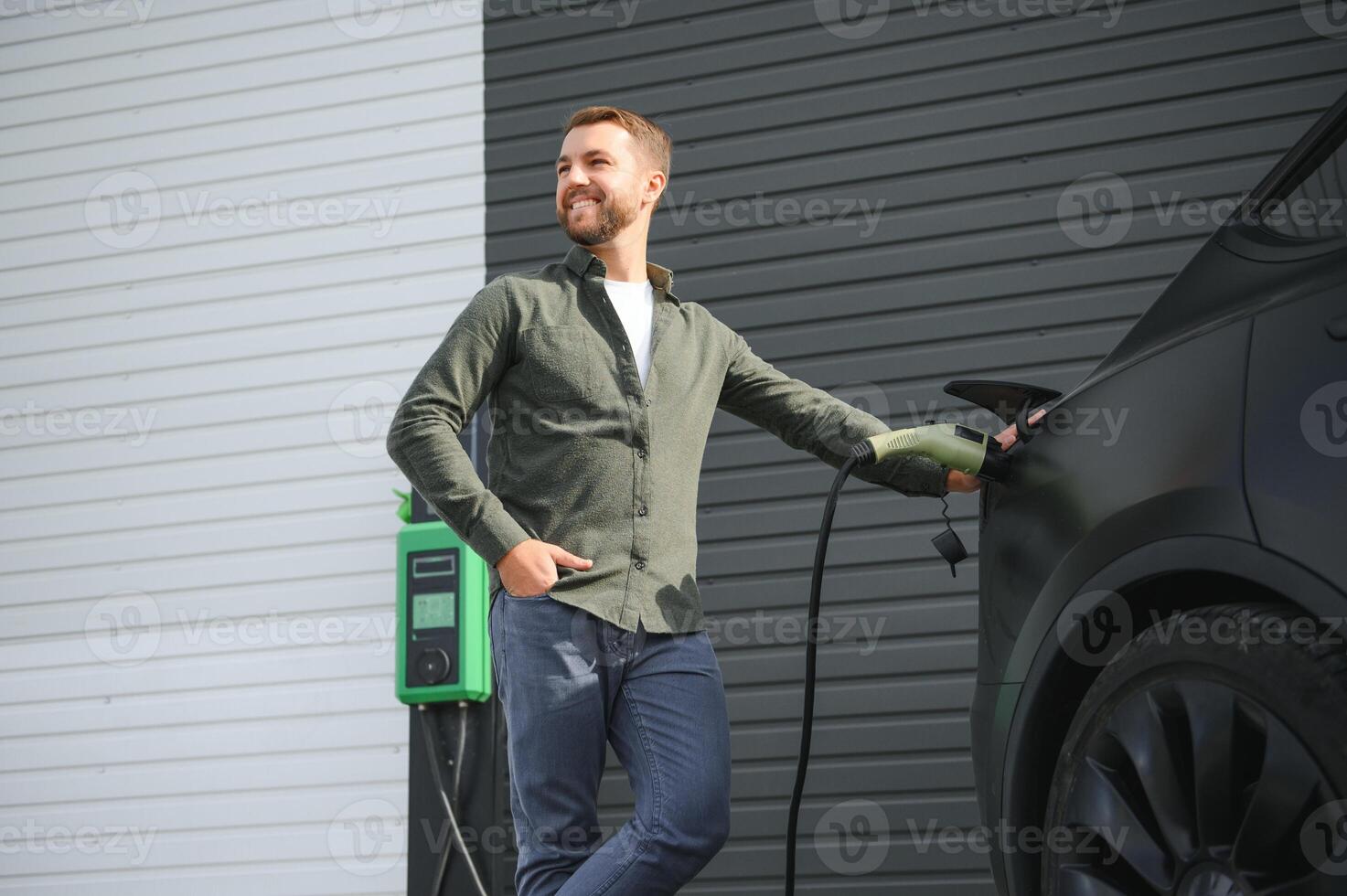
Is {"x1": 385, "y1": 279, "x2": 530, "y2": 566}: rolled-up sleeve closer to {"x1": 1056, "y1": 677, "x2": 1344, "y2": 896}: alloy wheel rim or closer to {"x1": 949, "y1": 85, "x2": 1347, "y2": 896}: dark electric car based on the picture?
{"x1": 949, "y1": 85, "x2": 1347, "y2": 896}: dark electric car

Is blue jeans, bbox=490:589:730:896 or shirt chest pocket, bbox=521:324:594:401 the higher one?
shirt chest pocket, bbox=521:324:594:401

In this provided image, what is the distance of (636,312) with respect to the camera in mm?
2625

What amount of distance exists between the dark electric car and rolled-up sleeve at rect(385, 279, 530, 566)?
2.93 ft

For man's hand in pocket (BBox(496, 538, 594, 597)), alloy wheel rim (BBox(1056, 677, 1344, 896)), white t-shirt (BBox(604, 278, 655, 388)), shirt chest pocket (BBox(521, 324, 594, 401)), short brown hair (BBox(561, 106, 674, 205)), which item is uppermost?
short brown hair (BBox(561, 106, 674, 205))

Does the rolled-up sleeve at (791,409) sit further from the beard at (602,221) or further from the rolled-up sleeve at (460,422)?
the rolled-up sleeve at (460,422)

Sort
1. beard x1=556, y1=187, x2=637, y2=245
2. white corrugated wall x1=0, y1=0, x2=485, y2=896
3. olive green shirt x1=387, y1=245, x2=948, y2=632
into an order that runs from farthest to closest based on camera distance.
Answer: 1. white corrugated wall x1=0, y1=0, x2=485, y2=896
2. beard x1=556, y1=187, x2=637, y2=245
3. olive green shirt x1=387, y1=245, x2=948, y2=632

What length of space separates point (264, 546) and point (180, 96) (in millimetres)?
2049

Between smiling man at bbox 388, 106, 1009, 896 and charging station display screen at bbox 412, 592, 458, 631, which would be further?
charging station display screen at bbox 412, 592, 458, 631

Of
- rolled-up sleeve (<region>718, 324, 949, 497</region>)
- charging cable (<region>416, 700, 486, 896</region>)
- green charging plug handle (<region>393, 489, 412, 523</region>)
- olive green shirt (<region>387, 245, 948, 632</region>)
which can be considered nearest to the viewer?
olive green shirt (<region>387, 245, 948, 632</region>)

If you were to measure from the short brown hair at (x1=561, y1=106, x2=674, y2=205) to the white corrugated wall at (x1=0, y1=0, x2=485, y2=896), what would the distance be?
250cm

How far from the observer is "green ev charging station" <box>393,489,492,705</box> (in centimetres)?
444

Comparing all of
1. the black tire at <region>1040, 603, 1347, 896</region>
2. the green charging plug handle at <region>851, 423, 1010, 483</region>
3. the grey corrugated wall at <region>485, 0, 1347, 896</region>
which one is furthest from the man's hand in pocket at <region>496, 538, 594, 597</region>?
the grey corrugated wall at <region>485, 0, 1347, 896</region>

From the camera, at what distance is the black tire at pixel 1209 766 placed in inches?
59.5

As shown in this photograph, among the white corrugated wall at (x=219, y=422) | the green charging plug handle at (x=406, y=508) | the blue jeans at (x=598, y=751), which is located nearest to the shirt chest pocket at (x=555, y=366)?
the blue jeans at (x=598, y=751)
